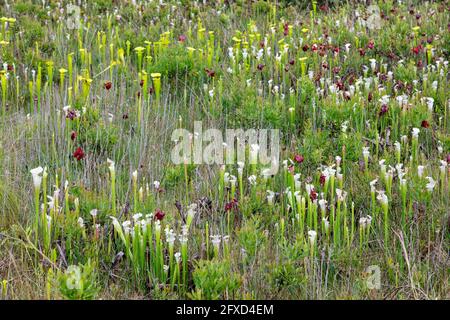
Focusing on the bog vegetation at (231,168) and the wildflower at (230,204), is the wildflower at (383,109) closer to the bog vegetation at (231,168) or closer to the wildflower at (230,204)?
the bog vegetation at (231,168)

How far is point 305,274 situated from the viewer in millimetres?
3375

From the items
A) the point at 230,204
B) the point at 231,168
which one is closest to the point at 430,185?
the point at 230,204

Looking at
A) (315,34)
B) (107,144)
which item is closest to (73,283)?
(107,144)

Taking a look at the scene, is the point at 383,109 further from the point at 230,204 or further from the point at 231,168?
the point at 230,204

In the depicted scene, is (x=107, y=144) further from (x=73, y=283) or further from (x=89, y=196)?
(x=73, y=283)

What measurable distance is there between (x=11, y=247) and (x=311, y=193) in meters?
1.78

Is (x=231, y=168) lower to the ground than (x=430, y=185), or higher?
lower

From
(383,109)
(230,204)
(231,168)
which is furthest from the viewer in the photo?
(383,109)

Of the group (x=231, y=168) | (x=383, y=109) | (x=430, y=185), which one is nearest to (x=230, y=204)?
(x=231, y=168)

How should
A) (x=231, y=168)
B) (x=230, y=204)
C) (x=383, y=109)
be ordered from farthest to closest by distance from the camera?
1. (x=383, y=109)
2. (x=231, y=168)
3. (x=230, y=204)

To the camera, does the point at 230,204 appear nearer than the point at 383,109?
Yes

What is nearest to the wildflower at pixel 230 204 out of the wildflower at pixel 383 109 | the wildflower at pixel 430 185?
the wildflower at pixel 430 185

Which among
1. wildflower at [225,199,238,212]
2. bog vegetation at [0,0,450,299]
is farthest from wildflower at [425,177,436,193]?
wildflower at [225,199,238,212]

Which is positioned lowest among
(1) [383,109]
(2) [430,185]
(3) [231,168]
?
(3) [231,168]
